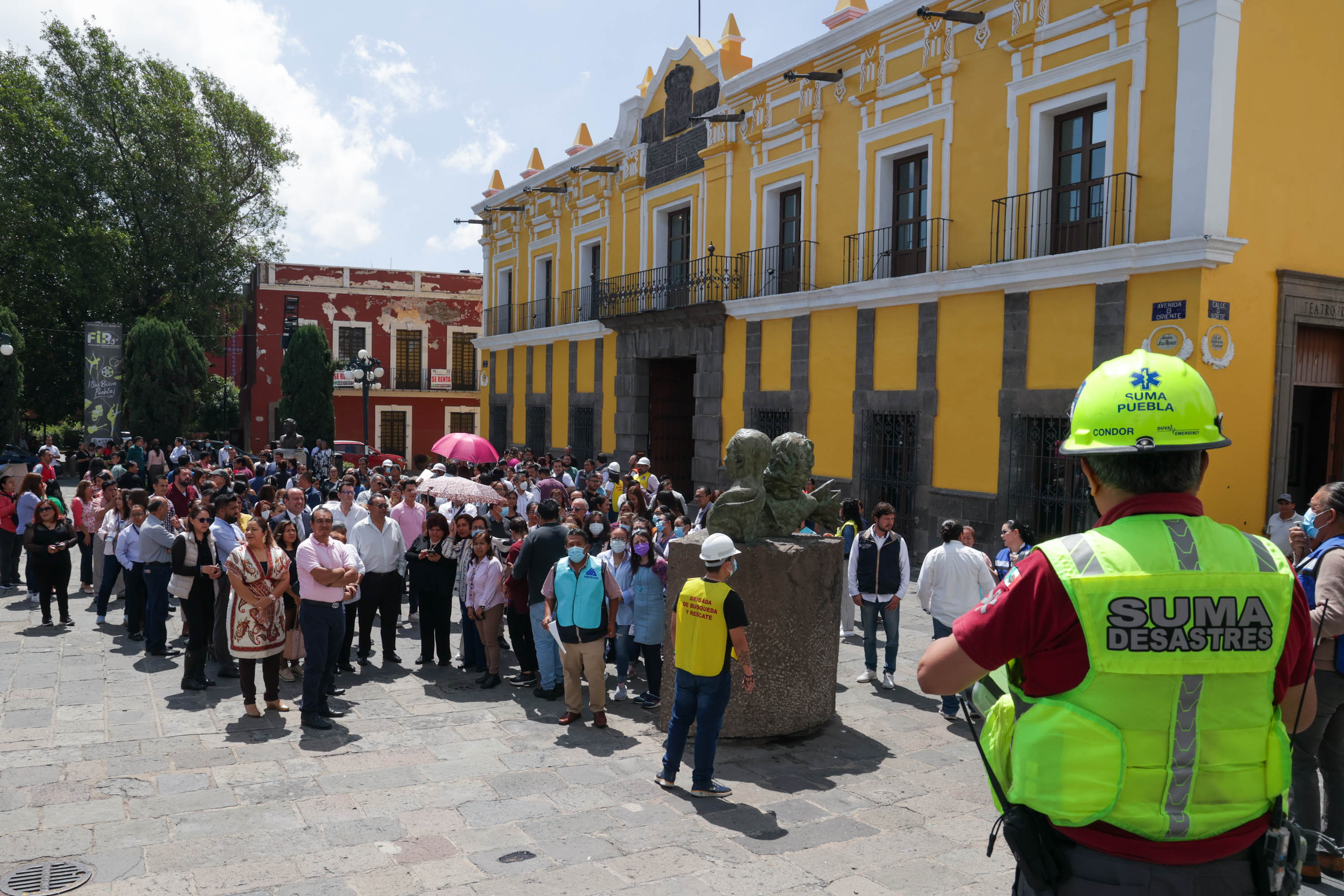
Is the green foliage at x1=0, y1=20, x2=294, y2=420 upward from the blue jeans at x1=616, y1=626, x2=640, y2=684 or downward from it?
upward

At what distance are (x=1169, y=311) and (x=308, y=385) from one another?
28.8m

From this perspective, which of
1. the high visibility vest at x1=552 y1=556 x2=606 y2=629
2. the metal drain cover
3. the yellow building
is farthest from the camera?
the yellow building

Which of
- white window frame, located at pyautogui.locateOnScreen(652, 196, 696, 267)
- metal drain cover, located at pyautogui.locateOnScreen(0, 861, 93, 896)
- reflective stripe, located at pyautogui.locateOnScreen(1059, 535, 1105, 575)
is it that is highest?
white window frame, located at pyautogui.locateOnScreen(652, 196, 696, 267)

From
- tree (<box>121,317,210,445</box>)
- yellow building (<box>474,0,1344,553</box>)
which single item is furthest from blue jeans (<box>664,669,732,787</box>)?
tree (<box>121,317,210,445</box>)

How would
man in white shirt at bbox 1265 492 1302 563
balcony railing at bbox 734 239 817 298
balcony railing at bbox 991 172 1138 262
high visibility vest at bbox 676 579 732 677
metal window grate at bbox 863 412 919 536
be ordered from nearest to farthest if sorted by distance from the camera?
high visibility vest at bbox 676 579 732 677
man in white shirt at bbox 1265 492 1302 563
balcony railing at bbox 991 172 1138 262
metal window grate at bbox 863 412 919 536
balcony railing at bbox 734 239 817 298

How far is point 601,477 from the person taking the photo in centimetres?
Answer: 1612

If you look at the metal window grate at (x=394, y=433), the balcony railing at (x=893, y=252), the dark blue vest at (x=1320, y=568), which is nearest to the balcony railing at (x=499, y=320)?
the metal window grate at (x=394, y=433)

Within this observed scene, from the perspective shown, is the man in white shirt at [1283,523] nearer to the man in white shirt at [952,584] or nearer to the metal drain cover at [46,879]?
the man in white shirt at [952,584]

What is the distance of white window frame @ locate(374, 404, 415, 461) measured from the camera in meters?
37.9

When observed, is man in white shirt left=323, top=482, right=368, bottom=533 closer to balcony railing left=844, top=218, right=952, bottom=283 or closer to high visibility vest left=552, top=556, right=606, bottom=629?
high visibility vest left=552, top=556, right=606, bottom=629

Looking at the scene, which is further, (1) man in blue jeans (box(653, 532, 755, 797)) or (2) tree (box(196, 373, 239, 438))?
(2) tree (box(196, 373, 239, 438))

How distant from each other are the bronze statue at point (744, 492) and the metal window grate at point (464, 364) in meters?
33.1

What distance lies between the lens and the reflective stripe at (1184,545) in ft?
6.68

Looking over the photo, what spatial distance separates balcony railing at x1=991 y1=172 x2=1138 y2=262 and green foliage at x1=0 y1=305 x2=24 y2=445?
24.3 meters
